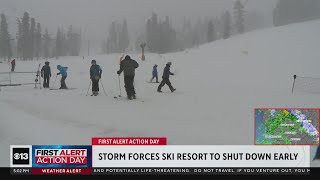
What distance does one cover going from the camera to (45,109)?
33.1 feet

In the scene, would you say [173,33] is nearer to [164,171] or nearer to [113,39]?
[113,39]

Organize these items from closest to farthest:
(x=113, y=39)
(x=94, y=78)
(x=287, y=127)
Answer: (x=287, y=127), (x=94, y=78), (x=113, y=39)

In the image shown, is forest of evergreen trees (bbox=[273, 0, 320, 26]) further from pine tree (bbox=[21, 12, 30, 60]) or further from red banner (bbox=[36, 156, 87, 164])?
red banner (bbox=[36, 156, 87, 164])

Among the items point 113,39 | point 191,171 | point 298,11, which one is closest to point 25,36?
point 113,39

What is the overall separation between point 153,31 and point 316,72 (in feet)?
181

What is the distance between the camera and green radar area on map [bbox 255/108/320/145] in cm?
546

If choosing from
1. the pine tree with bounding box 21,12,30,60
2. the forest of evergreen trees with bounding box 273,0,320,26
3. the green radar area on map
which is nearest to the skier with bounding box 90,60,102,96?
the green radar area on map

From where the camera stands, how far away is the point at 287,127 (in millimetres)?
5590

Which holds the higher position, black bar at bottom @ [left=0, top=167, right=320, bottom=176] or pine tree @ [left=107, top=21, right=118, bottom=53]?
pine tree @ [left=107, top=21, right=118, bottom=53]

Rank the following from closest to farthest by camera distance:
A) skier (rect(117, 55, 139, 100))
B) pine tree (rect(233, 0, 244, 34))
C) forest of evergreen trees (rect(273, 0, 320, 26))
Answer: skier (rect(117, 55, 139, 100)) → pine tree (rect(233, 0, 244, 34)) → forest of evergreen trees (rect(273, 0, 320, 26))

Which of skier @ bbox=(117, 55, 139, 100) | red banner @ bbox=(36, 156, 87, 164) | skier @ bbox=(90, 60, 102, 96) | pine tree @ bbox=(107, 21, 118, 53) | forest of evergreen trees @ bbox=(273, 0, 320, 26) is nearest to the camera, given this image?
red banner @ bbox=(36, 156, 87, 164)

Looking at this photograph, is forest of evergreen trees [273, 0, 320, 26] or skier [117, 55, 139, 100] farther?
forest of evergreen trees [273, 0, 320, 26]
